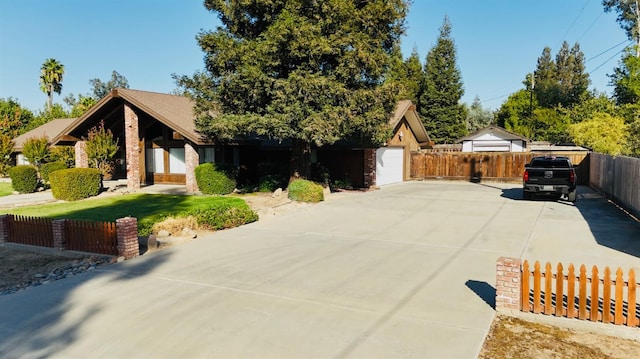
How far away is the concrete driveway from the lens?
5441 millimetres

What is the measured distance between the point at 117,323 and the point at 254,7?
14.9m

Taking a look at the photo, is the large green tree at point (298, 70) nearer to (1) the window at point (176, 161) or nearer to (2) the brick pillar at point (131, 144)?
(2) the brick pillar at point (131, 144)

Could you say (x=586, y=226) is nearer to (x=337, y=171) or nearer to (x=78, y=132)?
(x=337, y=171)

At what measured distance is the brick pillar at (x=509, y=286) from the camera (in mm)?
6281

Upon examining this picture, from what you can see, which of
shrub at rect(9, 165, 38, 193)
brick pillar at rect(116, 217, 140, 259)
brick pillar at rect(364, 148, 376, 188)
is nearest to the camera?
brick pillar at rect(116, 217, 140, 259)

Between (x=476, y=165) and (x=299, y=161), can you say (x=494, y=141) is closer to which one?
(x=476, y=165)

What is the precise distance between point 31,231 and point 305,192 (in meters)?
9.81


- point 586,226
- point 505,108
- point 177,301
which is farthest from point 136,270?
point 505,108

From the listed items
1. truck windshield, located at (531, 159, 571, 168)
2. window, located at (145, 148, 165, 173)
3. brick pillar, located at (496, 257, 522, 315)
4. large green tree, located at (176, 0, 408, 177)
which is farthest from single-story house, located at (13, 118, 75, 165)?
brick pillar, located at (496, 257, 522, 315)

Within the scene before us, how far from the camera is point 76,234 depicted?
1034 centimetres

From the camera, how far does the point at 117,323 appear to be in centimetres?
613

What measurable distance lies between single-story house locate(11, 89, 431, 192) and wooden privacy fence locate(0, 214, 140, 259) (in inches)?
401

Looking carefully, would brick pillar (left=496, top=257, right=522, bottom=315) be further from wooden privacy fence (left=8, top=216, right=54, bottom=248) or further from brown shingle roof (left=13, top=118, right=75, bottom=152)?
brown shingle roof (left=13, top=118, right=75, bottom=152)

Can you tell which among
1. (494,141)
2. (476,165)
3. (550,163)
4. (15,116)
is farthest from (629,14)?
(15,116)
